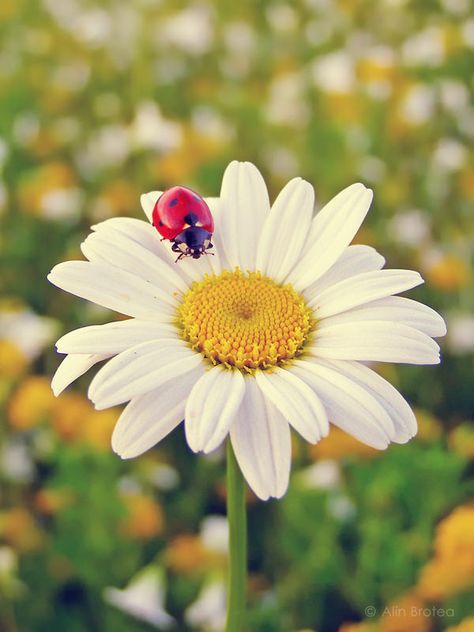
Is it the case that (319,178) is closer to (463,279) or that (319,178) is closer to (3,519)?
(463,279)

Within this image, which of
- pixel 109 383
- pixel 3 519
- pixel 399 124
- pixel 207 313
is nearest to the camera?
pixel 109 383

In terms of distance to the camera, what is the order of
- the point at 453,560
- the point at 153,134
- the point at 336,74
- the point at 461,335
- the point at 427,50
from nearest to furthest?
1. the point at 453,560
2. the point at 461,335
3. the point at 153,134
4. the point at 336,74
5. the point at 427,50

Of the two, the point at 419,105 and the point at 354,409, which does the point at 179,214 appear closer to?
the point at 354,409

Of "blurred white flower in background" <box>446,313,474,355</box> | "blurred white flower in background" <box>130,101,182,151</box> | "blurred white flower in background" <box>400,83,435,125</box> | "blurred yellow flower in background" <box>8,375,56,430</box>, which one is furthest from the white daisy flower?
"blurred white flower in background" <box>400,83,435,125</box>

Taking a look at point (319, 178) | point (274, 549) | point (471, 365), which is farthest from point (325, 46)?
point (274, 549)

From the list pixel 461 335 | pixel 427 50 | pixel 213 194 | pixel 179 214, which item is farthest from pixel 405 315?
pixel 427 50

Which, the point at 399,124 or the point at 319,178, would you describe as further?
the point at 399,124
